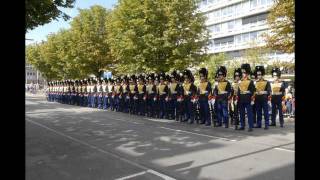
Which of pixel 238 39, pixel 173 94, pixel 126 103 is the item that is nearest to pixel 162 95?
pixel 173 94

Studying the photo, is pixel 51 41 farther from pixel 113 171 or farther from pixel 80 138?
pixel 113 171

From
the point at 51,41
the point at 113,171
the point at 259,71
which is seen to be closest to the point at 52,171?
the point at 113,171

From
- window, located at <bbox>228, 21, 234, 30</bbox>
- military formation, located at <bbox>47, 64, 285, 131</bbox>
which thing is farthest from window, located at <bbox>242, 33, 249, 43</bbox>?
military formation, located at <bbox>47, 64, 285, 131</bbox>

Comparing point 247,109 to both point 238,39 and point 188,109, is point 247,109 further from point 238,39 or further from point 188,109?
point 238,39

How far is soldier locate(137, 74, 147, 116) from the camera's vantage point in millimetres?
21330

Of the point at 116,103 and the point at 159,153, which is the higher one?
the point at 116,103

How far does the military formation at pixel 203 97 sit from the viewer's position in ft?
47.8

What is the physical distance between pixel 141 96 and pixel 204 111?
6.06 meters

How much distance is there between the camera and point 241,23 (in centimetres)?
7100

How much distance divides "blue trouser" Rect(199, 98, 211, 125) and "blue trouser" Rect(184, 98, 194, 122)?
1.77 ft

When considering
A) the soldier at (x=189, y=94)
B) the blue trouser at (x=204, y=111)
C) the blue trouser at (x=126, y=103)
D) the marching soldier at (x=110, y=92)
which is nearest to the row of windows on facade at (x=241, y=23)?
the marching soldier at (x=110, y=92)

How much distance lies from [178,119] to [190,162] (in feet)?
31.7

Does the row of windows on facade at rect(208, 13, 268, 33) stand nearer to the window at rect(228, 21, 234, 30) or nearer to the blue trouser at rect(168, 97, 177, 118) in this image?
the window at rect(228, 21, 234, 30)

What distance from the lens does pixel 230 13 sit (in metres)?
73.4
